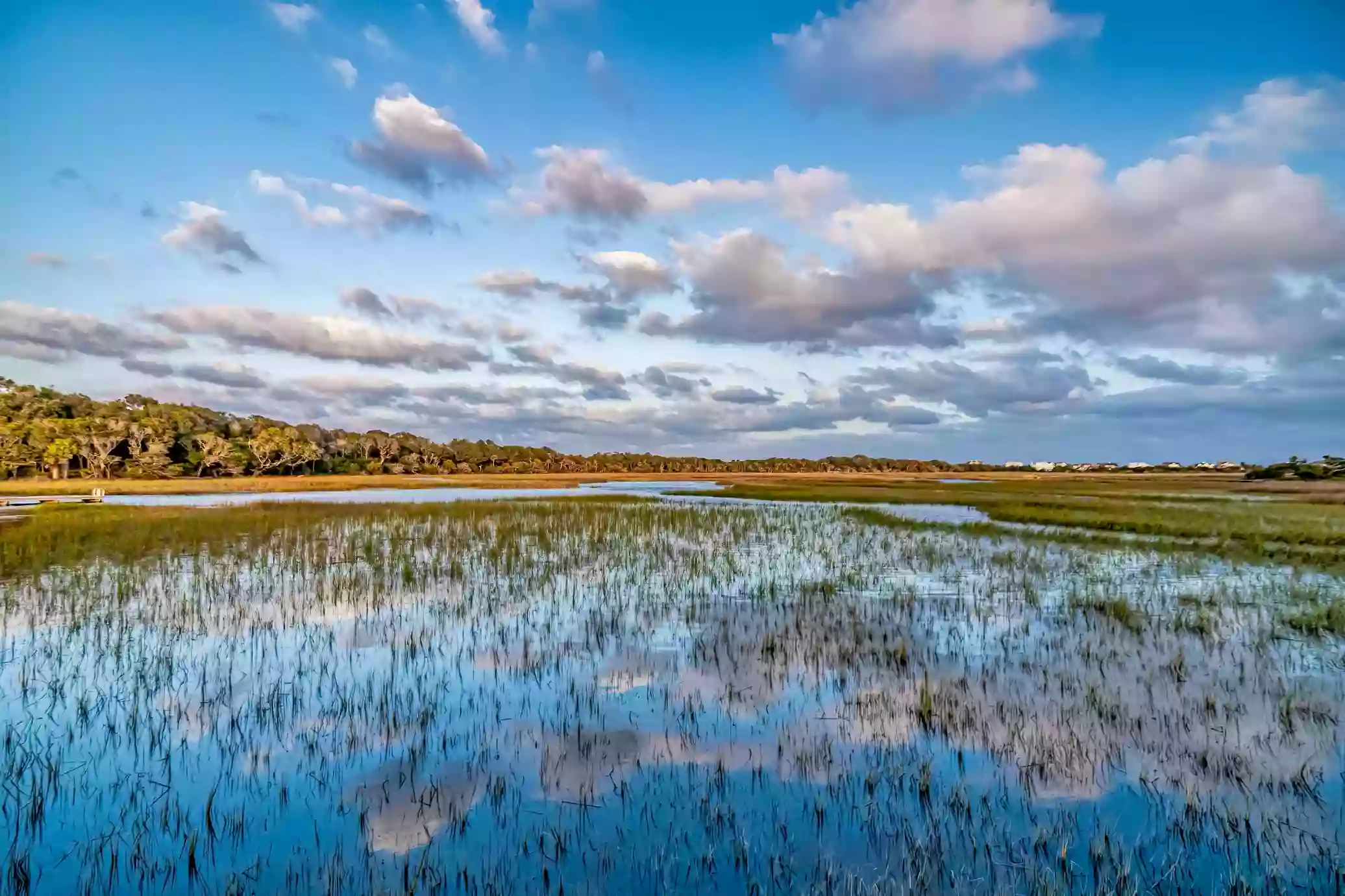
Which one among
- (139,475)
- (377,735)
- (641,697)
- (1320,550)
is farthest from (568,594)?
(139,475)

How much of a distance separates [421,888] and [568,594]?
34.1ft

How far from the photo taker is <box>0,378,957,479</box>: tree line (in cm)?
8019

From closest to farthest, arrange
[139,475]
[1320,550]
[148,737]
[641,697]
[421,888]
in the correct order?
1. [421,888]
2. [148,737]
3. [641,697]
4. [1320,550]
5. [139,475]

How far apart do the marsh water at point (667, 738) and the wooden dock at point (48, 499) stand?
37.0 metres

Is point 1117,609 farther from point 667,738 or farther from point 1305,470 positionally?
point 1305,470

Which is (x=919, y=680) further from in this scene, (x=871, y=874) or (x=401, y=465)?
(x=401, y=465)

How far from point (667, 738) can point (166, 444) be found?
355 feet

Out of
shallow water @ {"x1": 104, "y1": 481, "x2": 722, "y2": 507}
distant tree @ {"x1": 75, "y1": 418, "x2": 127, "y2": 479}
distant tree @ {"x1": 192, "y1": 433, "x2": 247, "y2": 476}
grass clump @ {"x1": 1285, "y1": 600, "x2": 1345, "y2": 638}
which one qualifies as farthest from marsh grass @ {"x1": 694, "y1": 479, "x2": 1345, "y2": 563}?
distant tree @ {"x1": 75, "y1": 418, "x2": 127, "y2": 479}

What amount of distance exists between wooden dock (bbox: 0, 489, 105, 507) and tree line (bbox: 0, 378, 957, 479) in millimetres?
34286

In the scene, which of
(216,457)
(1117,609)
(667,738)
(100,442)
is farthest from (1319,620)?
(216,457)

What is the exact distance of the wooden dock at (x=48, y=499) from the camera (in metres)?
42.8

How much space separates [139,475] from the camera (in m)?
88.0

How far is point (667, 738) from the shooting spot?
289 inches

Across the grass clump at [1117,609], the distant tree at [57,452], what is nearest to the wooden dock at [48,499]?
the distant tree at [57,452]
